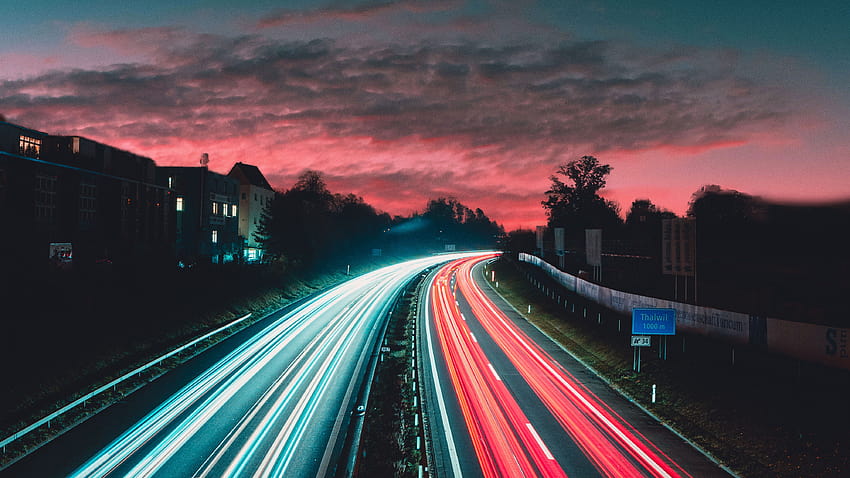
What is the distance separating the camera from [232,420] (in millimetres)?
17156

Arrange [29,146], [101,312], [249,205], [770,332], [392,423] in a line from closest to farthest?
[392,423]
[770,332]
[101,312]
[29,146]
[249,205]

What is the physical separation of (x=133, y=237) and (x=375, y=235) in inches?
3026

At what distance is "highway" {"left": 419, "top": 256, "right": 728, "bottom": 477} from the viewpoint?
566 inches

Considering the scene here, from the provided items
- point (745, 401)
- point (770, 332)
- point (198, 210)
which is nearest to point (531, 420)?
point (745, 401)

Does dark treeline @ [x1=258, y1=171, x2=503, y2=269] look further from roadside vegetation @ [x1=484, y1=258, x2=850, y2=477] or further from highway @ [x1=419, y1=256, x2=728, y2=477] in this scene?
roadside vegetation @ [x1=484, y1=258, x2=850, y2=477]

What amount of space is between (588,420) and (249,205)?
84.7 meters

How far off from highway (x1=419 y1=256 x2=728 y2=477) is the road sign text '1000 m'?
3369 millimetres

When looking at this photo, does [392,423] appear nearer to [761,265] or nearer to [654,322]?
[654,322]

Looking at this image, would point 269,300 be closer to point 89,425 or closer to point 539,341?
point 539,341

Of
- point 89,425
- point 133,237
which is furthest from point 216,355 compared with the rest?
point 133,237

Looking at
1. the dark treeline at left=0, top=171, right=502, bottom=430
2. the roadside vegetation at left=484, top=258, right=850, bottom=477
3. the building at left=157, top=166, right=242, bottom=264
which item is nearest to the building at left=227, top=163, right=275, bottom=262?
the building at left=157, top=166, right=242, bottom=264

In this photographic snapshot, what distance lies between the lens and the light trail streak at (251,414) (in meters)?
13.8

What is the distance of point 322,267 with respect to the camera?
76000 mm

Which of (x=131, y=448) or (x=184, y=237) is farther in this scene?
(x=184, y=237)
